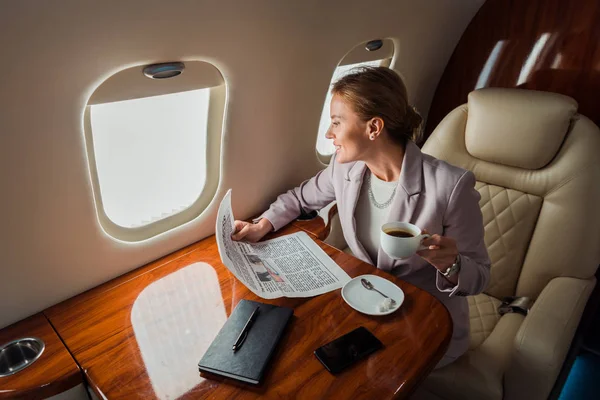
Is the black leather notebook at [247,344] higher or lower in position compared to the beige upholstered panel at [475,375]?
higher

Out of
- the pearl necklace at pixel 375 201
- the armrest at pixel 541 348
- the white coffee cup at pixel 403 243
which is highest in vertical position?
the white coffee cup at pixel 403 243

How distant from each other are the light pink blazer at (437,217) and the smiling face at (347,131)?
0.14 metres

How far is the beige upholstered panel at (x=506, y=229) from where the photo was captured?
5.50 feet

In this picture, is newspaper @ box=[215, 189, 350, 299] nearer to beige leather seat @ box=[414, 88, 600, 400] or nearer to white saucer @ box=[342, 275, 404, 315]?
white saucer @ box=[342, 275, 404, 315]

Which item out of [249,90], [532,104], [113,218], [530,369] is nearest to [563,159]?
[532,104]

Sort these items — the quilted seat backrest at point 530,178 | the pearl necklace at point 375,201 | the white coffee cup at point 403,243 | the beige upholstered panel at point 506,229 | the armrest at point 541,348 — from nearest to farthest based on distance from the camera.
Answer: the white coffee cup at point 403,243, the armrest at point 541,348, the pearl necklace at point 375,201, the quilted seat backrest at point 530,178, the beige upholstered panel at point 506,229

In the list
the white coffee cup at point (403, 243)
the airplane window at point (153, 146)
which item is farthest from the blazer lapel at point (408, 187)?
the airplane window at point (153, 146)

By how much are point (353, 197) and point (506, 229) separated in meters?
0.71

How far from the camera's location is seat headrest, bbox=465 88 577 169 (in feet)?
5.18

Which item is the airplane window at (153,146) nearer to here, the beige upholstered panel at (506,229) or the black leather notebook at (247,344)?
the black leather notebook at (247,344)

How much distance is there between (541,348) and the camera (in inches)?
50.0

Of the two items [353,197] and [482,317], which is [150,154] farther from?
[482,317]

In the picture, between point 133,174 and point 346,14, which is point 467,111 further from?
point 133,174

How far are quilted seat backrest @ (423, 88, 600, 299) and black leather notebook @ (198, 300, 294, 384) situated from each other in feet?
3.46
